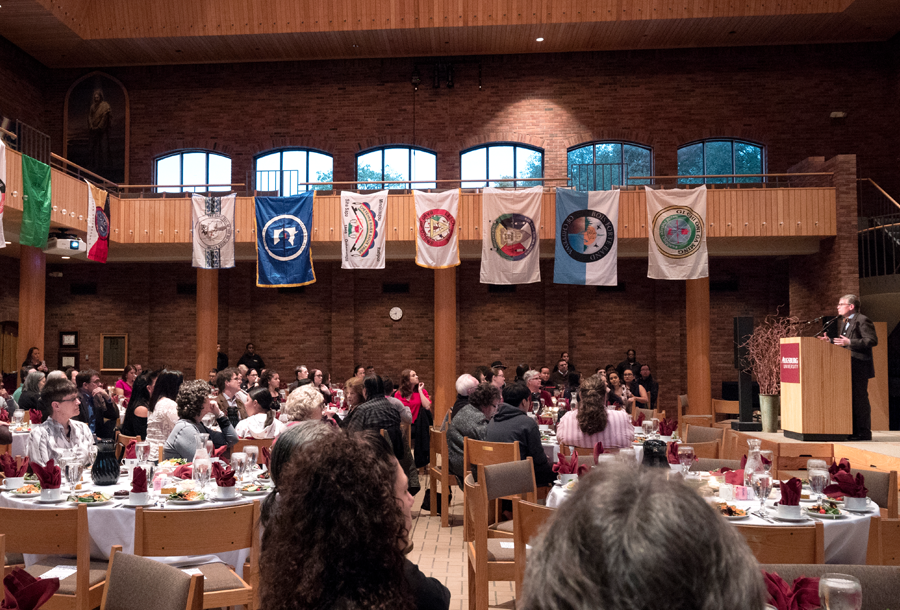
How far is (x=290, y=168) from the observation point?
17781 millimetres

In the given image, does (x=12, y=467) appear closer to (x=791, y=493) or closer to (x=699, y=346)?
(x=791, y=493)

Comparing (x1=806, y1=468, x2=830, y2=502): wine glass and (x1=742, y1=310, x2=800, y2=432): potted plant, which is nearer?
(x1=806, y1=468, x2=830, y2=502): wine glass

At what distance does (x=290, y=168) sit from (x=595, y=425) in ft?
43.8

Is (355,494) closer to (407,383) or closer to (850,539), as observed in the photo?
(850,539)

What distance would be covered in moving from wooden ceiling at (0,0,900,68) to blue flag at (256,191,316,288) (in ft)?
14.8

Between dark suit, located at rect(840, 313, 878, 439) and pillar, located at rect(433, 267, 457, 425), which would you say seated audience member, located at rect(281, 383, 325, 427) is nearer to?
dark suit, located at rect(840, 313, 878, 439)

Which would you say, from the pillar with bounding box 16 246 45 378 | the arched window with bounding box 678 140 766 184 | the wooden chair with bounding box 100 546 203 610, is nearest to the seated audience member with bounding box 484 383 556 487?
the wooden chair with bounding box 100 546 203 610

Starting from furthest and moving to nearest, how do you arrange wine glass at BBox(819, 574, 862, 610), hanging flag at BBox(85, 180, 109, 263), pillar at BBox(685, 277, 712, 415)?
pillar at BBox(685, 277, 712, 415) < hanging flag at BBox(85, 180, 109, 263) < wine glass at BBox(819, 574, 862, 610)

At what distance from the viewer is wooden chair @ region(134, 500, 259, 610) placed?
3422 mm

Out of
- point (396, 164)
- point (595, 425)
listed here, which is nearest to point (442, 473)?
point (595, 425)

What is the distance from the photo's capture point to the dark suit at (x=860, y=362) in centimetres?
824

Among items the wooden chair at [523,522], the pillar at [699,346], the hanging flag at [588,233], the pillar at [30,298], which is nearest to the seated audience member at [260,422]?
the wooden chair at [523,522]

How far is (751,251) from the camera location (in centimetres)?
1526

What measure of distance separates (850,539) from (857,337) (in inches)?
206
